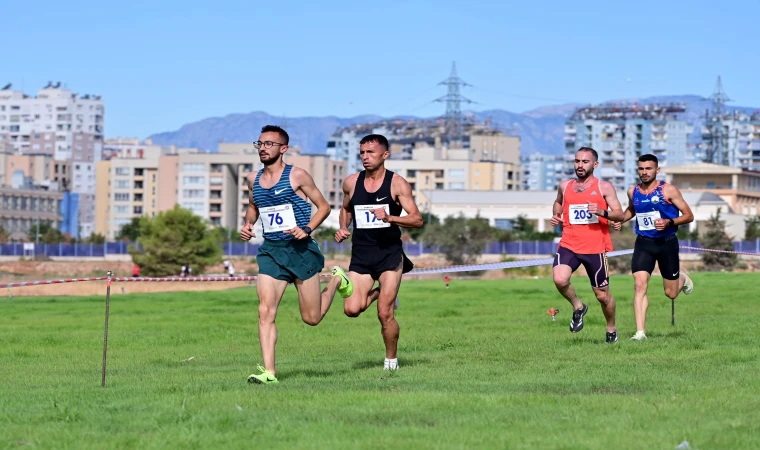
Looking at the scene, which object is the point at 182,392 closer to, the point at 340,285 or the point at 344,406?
the point at 344,406

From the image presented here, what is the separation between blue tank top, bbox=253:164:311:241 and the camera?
1340cm

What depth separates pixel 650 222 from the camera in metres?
17.7

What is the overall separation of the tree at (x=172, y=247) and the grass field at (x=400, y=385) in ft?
259

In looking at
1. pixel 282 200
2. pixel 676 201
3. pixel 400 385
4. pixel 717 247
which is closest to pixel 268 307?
pixel 282 200

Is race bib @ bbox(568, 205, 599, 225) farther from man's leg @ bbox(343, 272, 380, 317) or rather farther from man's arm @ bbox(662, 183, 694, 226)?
man's leg @ bbox(343, 272, 380, 317)

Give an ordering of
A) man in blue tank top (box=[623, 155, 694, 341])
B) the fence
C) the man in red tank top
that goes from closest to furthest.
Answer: the man in red tank top, man in blue tank top (box=[623, 155, 694, 341]), the fence

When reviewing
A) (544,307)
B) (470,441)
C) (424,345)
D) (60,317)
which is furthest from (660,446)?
(60,317)

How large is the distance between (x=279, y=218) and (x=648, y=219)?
240 inches

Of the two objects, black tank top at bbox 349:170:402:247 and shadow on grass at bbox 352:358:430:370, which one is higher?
black tank top at bbox 349:170:402:247

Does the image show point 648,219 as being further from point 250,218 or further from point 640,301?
point 250,218

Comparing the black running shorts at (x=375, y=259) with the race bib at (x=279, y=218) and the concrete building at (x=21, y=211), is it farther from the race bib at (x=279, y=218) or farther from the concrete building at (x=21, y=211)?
the concrete building at (x=21, y=211)

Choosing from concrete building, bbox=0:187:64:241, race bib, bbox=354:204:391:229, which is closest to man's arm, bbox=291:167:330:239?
race bib, bbox=354:204:391:229

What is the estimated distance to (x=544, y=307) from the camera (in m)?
26.0

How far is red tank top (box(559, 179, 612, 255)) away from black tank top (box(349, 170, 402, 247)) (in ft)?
11.5
